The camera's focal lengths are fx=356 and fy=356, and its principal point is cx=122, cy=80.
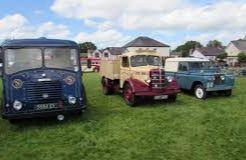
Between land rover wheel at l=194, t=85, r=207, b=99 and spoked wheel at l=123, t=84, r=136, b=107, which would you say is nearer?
spoked wheel at l=123, t=84, r=136, b=107

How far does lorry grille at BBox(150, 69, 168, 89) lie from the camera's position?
506 inches

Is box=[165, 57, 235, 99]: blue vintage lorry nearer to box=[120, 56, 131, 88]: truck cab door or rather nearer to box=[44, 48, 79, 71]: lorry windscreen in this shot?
box=[120, 56, 131, 88]: truck cab door

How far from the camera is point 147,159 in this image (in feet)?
22.5

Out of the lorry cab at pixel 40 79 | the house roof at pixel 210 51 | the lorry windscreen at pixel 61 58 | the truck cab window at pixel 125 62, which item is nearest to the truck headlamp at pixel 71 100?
the lorry cab at pixel 40 79

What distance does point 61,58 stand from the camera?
1021 centimetres

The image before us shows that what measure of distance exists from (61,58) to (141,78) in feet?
12.5

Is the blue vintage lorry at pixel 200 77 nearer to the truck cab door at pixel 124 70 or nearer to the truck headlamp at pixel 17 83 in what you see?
the truck cab door at pixel 124 70

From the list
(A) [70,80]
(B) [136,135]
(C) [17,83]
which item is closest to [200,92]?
(A) [70,80]

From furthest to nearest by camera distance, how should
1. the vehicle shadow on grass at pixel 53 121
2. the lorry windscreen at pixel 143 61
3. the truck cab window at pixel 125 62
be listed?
the truck cab window at pixel 125 62 < the lorry windscreen at pixel 143 61 < the vehicle shadow on grass at pixel 53 121

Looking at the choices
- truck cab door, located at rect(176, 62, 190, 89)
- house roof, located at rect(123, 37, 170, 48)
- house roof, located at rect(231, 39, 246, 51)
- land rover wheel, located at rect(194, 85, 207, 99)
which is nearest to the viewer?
land rover wheel, located at rect(194, 85, 207, 99)

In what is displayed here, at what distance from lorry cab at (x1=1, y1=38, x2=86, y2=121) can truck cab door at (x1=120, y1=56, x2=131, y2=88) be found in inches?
150

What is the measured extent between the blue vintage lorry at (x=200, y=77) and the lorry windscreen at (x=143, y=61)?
0.92 metres

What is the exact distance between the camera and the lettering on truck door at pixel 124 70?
1388 centimetres

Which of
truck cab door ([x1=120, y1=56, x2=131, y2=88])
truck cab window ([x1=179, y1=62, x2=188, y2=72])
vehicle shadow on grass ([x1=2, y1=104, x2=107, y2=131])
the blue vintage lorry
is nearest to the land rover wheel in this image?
the blue vintage lorry
